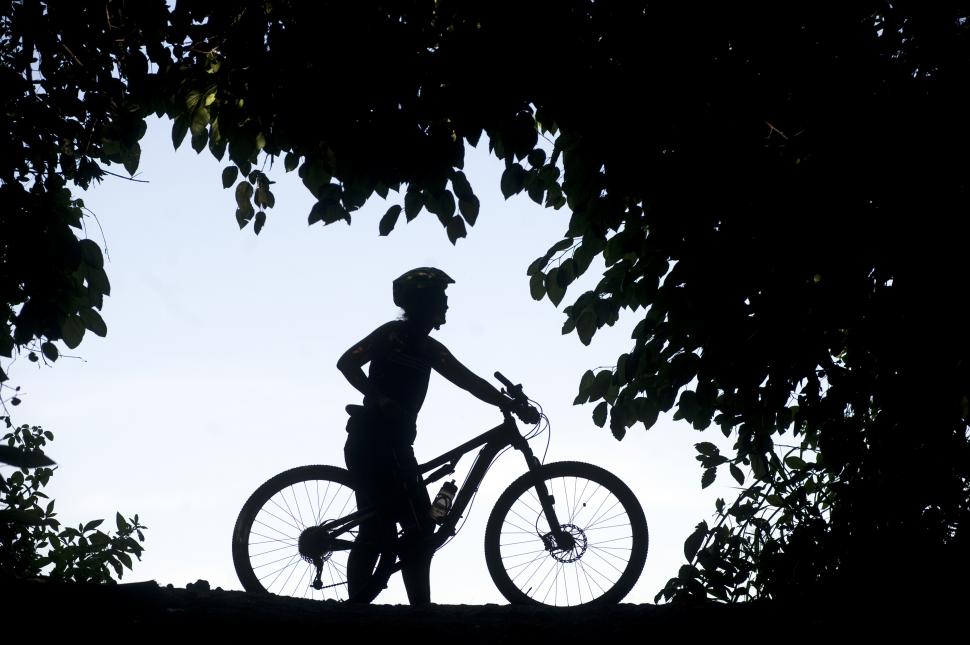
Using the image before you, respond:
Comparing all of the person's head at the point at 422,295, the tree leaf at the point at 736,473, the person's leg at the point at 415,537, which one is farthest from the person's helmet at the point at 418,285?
the tree leaf at the point at 736,473

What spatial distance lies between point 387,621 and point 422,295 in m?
2.36

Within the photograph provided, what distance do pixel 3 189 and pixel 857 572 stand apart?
478 centimetres

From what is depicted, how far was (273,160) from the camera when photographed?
18.5ft

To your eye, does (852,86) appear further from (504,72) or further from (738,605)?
(738,605)

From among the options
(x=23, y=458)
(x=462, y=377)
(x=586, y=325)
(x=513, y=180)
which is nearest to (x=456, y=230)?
(x=513, y=180)

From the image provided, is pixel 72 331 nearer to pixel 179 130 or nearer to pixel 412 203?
pixel 179 130

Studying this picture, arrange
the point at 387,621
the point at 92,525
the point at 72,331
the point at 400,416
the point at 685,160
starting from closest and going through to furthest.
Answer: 1. the point at 387,621
2. the point at 685,160
3. the point at 72,331
4. the point at 400,416
5. the point at 92,525

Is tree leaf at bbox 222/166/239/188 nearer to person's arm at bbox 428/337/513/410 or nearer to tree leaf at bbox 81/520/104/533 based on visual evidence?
person's arm at bbox 428/337/513/410

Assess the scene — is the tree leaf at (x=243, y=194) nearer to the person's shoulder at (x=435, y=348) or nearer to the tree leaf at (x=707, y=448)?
the person's shoulder at (x=435, y=348)

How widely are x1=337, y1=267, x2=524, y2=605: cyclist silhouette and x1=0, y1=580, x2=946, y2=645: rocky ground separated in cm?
123

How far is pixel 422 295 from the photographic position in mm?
6133

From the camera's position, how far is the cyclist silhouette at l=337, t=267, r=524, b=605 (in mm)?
5859

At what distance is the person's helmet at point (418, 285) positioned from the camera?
6.13 metres

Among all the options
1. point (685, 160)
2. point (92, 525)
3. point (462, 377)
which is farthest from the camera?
point (92, 525)
